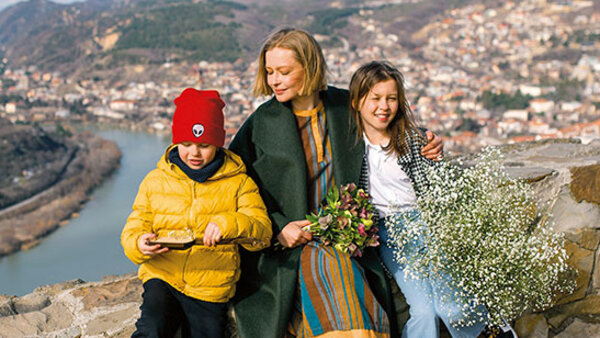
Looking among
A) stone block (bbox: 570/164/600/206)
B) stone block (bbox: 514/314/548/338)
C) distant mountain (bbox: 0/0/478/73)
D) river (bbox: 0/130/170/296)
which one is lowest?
river (bbox: 0/130/170/296)

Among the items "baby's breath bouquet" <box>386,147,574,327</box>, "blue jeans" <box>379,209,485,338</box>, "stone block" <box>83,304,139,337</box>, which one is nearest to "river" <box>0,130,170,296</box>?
"stone block" <box>83,304,139,337</box>

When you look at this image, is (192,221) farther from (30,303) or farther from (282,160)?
(30,303)

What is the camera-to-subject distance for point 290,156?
2090mm

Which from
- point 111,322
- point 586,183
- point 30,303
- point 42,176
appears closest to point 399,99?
point 586,183

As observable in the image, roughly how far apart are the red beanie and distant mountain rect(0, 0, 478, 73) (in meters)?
60.7

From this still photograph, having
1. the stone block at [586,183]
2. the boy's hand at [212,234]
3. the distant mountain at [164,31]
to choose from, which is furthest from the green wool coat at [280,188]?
the distant mountain at [164,31]

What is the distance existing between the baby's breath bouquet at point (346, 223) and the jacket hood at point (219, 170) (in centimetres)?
32

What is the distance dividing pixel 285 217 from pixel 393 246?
451 mm

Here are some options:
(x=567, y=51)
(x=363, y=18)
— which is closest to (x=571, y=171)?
(x=567, y=51)

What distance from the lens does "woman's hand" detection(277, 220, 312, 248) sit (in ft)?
6.38

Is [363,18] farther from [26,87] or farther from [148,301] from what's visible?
[148,301]

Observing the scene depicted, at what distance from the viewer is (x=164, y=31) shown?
7288cm

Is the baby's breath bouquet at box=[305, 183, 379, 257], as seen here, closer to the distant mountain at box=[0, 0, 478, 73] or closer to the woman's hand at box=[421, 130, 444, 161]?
the woman's hand at box=[421, 130, 444, 161]

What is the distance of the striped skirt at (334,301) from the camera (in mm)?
1723
